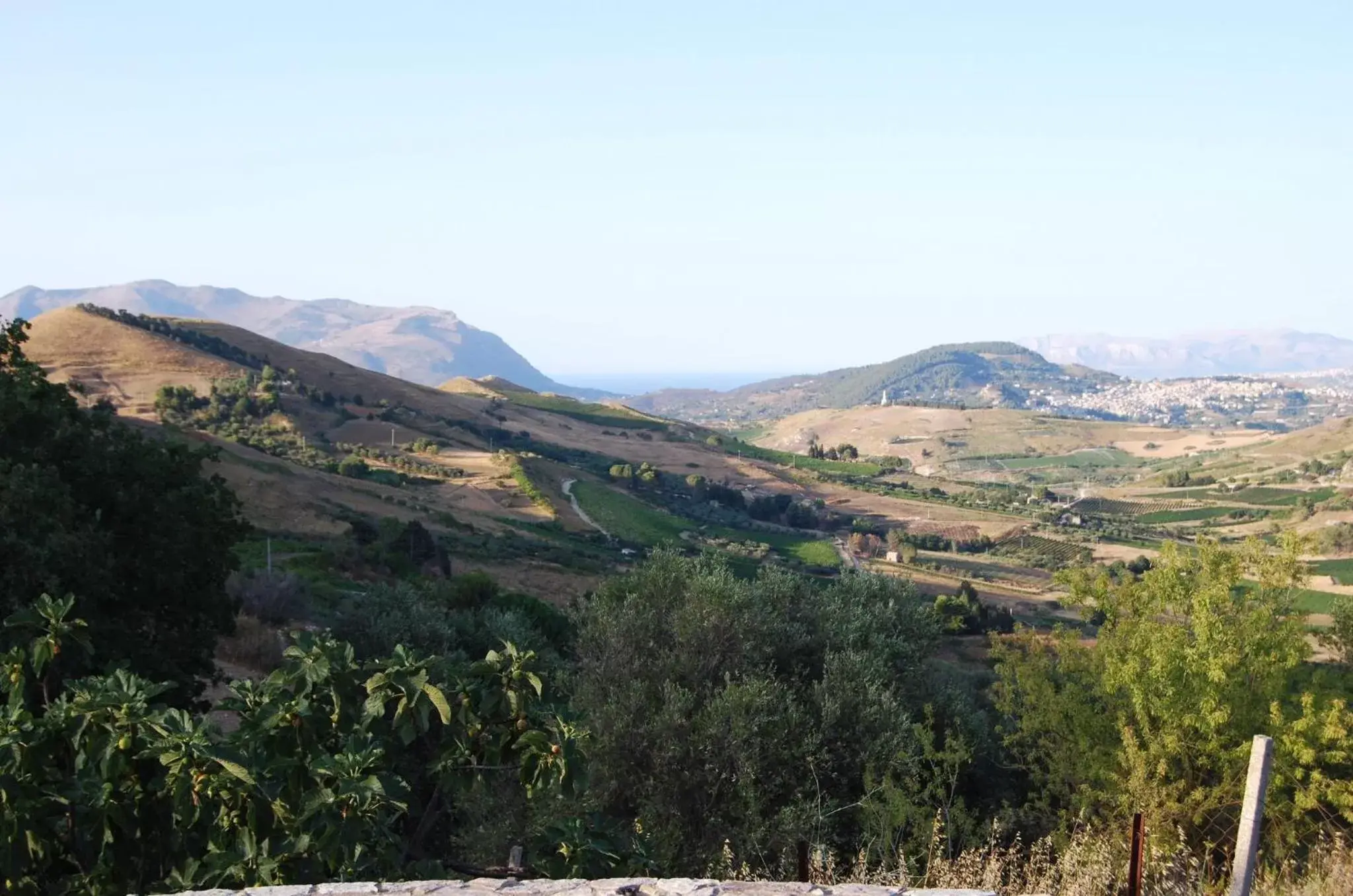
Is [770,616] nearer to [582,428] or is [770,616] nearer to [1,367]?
[1,367]

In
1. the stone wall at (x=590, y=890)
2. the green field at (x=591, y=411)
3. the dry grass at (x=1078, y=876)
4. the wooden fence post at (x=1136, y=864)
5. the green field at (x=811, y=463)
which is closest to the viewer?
the stone wall at (x=590, y=890)

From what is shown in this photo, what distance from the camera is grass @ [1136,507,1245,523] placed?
111 m

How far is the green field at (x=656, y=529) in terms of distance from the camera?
71.6 meters

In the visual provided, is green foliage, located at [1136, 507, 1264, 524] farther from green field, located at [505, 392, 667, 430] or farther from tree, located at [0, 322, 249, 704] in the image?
tree, located at [0, 322, 249, 704]

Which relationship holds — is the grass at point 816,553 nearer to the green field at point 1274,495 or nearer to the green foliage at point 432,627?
the green foliage at point 432,627

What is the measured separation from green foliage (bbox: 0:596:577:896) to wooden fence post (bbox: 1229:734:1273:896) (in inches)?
170

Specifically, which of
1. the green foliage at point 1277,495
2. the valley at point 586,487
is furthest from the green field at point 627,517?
the green foliage at point 1277,495

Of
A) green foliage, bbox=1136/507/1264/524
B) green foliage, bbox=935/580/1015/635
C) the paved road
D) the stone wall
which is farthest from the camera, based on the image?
green foliage, bbox=1136/507/1264/524

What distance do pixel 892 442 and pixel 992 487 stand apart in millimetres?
60016

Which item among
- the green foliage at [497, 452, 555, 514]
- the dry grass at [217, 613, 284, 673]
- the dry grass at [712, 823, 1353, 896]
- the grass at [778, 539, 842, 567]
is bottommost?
the grass at [778, 539, 842, 567]

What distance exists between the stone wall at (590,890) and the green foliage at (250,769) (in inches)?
16.5

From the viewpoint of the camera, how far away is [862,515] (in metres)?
96.8

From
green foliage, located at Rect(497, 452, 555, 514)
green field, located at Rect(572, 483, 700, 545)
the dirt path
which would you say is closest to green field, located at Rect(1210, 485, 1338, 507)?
green field, located at Rect(572, 483, 700, 545)

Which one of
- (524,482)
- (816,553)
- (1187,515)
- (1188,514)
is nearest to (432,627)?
(816,553)
